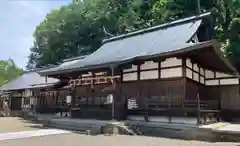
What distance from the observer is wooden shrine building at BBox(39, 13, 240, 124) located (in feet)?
41.5

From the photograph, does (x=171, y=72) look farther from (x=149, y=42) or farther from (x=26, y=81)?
(x=26, y=81)

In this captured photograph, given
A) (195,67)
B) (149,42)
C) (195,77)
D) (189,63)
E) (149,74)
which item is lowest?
(195,77)

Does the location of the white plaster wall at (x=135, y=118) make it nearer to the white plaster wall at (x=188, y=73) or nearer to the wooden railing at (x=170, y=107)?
the wooden railing at (x=170, y=107)

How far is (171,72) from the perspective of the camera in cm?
1326

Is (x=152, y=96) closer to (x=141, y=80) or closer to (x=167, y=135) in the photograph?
(x=141, y=80)

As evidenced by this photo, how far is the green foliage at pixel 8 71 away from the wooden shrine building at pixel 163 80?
38554 millimetres

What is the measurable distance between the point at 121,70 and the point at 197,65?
412cm

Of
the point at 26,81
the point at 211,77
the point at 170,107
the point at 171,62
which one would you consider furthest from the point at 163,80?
the point at 26,81

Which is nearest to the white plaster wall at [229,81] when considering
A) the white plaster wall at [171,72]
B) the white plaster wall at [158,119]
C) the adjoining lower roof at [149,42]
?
the adjoining lower roof at [149,42]

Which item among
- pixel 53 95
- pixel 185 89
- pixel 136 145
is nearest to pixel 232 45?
pixel 185 89

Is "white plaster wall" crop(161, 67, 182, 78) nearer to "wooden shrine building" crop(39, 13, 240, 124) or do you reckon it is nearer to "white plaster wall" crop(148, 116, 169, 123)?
"wooden shrine building" crop(39, 13, 240, 124)

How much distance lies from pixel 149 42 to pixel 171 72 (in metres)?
3.88

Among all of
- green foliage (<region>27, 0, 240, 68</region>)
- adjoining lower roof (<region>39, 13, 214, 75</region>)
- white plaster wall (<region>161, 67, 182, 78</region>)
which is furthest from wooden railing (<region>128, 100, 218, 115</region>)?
green foliage (<region>27, 0, 240, 68</region>)

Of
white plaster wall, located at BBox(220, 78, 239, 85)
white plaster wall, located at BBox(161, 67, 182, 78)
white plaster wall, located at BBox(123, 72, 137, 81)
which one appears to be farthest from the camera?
white plaster wall, located at BBox(220, 78, 239, 85)
